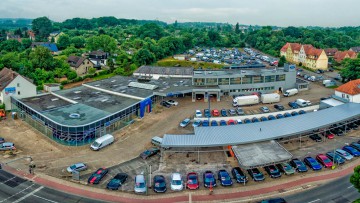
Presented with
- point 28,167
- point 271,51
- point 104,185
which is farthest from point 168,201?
point 271,51

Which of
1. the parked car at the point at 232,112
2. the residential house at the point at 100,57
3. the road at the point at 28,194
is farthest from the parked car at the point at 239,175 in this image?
the residential house at the point at 100,57

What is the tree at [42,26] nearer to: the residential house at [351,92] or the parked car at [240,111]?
the parked car at [240,111]

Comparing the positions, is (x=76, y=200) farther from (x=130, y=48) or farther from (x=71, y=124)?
(x=130, y=48)

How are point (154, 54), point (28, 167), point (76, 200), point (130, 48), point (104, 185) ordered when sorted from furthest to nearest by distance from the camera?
1. point (130, 48)
2. point (154, 54)
3. point (28, 167)
4. point (104, 185)
5. point (76, 200)

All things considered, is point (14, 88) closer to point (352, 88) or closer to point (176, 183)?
point (176, 183)

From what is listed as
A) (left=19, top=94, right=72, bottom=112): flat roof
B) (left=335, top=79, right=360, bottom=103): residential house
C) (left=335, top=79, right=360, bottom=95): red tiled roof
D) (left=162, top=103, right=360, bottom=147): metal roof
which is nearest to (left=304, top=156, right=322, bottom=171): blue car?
(left=162, top=103, right=360, bottom=147): metal roof

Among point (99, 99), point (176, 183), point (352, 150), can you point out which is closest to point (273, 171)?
point (176, 183)
